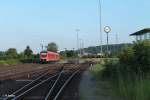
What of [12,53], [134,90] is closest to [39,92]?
[134,90]

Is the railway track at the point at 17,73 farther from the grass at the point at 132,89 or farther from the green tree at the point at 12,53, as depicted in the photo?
the green tree at the point at 12,53

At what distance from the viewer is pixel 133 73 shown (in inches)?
866

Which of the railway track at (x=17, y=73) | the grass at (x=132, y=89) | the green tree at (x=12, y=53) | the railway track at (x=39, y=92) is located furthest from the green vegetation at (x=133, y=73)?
the green tree at (x=12, y=53)

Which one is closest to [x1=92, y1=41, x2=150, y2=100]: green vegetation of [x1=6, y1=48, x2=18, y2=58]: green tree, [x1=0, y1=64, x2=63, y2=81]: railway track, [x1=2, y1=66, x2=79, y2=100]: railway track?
[x1=2, y1=66, x2=79, y2=100]: railway track

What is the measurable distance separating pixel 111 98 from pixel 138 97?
3411 mm

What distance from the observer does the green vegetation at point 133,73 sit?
16.4m

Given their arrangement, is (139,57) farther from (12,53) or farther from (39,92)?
(12,53)

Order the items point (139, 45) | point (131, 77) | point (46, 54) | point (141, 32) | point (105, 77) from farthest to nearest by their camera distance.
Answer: point (46, 54), point (141, 32), point (105, 77), point (139, 45), point (131, 77)

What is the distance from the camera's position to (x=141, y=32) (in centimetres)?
4719

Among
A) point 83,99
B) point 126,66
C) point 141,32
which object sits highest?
point 141,32

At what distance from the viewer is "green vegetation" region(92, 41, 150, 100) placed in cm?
1641

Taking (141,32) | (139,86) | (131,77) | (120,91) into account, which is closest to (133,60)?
(131,77)

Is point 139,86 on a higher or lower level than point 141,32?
lower

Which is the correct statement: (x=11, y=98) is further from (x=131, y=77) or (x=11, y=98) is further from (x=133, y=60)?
(x=133, y=60)
